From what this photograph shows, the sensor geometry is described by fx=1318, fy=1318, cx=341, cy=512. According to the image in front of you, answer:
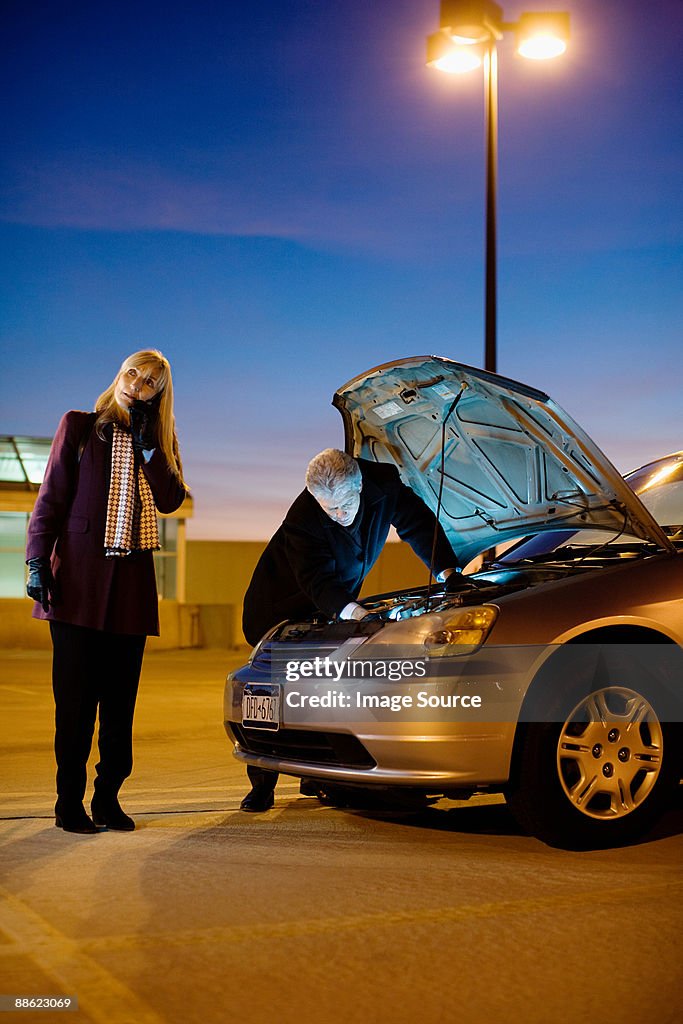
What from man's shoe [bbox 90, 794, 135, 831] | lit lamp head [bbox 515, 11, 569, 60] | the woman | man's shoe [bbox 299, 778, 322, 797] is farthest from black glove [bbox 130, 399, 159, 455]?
lit lamp head [bbox 515, 11, 569, 60]

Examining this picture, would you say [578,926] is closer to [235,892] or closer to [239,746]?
[235,892]

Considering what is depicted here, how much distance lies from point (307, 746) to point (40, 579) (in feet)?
4.24

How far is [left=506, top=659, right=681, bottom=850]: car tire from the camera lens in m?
4.98

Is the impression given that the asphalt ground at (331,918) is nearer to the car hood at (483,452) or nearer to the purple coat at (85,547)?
the purple coat at (85,547)

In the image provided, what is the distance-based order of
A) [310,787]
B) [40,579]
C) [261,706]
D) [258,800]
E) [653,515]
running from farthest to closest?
[653,515], [310,787], [258,800], [261,706], [40,579]

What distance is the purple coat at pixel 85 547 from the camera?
18.0 feet

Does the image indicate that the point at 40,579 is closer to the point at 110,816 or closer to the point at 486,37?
the point at 110,816

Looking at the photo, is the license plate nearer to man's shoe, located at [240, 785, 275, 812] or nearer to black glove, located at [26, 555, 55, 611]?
man's shoe, located at [240, 785, 275, 812]

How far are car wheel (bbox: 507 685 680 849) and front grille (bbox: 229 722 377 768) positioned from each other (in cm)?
62

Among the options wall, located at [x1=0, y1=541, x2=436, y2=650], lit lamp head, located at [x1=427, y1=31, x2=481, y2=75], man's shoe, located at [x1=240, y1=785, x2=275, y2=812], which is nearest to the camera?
man's shoe, located at [x1=240, y1=785, x2=275, y2=812]

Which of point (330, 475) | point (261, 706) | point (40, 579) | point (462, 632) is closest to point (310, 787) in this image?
point (261, 706)

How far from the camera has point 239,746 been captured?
6.01m

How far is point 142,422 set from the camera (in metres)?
5.67

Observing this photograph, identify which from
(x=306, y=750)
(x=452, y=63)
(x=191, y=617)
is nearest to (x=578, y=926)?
(x=306, y=750)
